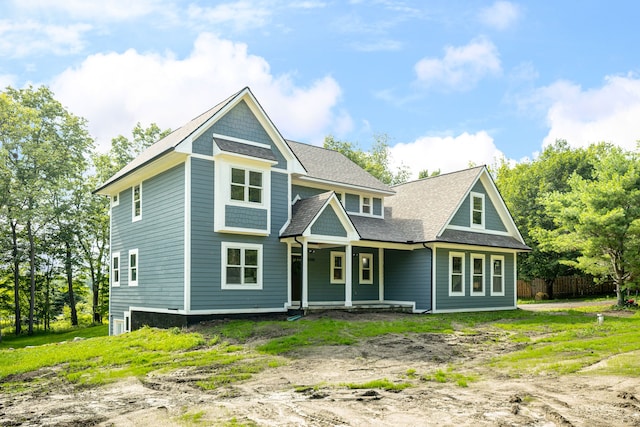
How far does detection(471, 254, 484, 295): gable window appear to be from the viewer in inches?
917

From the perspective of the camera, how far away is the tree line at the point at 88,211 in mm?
24906

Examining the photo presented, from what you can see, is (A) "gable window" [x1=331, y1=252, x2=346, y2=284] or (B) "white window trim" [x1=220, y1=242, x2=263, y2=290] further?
(A) "gable window" [x1=331, y1=252, x2=346, y2=284]

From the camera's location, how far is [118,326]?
22.2 metres

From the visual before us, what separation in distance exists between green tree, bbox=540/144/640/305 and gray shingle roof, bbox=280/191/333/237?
12495mm

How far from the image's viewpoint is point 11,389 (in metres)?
10.6

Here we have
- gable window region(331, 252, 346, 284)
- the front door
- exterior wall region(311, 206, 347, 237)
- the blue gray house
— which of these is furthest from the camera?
gable window region(331, 252, 346, 284)

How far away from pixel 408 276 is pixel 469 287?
268cm

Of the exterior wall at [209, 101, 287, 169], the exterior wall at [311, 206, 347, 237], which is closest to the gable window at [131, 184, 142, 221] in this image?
the exterior wall at [209, 101, 287, 169]

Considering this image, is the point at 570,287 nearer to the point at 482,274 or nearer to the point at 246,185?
the point at 482,274

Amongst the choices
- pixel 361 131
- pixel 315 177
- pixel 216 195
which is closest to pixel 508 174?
pixel 361 131

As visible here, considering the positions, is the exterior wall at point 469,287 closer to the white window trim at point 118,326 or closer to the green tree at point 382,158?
the white window trim at point 118,326

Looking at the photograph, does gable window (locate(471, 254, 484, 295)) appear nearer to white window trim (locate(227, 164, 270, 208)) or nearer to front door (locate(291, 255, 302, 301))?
front door (locate(291, 255, 302, 301))

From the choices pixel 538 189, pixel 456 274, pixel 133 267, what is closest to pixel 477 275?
pixel 456 274

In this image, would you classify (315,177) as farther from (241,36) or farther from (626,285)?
(626,285)
